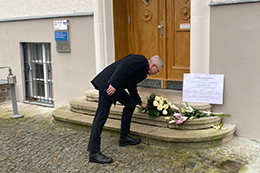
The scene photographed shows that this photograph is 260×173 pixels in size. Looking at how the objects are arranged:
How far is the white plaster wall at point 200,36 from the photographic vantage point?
4964 mm

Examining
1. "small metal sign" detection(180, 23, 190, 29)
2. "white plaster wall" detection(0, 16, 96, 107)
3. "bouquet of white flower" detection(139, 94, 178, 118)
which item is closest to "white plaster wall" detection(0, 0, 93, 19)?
"white plaster wall" detection(0, 16, 96, 107)

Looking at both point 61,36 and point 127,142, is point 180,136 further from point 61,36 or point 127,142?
point 61,36

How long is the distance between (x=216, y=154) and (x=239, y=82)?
3.96ft

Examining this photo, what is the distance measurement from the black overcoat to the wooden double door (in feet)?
6.72

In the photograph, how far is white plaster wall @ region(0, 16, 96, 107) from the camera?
6.67 metres

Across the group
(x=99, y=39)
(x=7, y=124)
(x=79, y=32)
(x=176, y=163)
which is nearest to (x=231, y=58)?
(x=176, y=163)

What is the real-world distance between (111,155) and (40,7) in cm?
438

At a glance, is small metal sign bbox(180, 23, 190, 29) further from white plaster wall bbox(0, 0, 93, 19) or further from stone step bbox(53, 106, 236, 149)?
stone step bbox(53, 106, 236, 149)

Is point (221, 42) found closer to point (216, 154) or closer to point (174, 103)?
point (174, 103)

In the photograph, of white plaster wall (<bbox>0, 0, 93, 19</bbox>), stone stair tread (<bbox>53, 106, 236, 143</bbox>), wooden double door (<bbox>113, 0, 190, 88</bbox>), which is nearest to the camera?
stone stair tread (<bbox>53, 106, 236, 143</bbox>)

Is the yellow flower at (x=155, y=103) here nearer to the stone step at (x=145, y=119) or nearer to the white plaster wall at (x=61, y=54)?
the stone step at (x=145, y=119)

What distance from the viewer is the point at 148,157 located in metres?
4.34

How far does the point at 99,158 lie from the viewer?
4.24m

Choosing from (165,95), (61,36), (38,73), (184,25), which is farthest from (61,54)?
(184,25)
